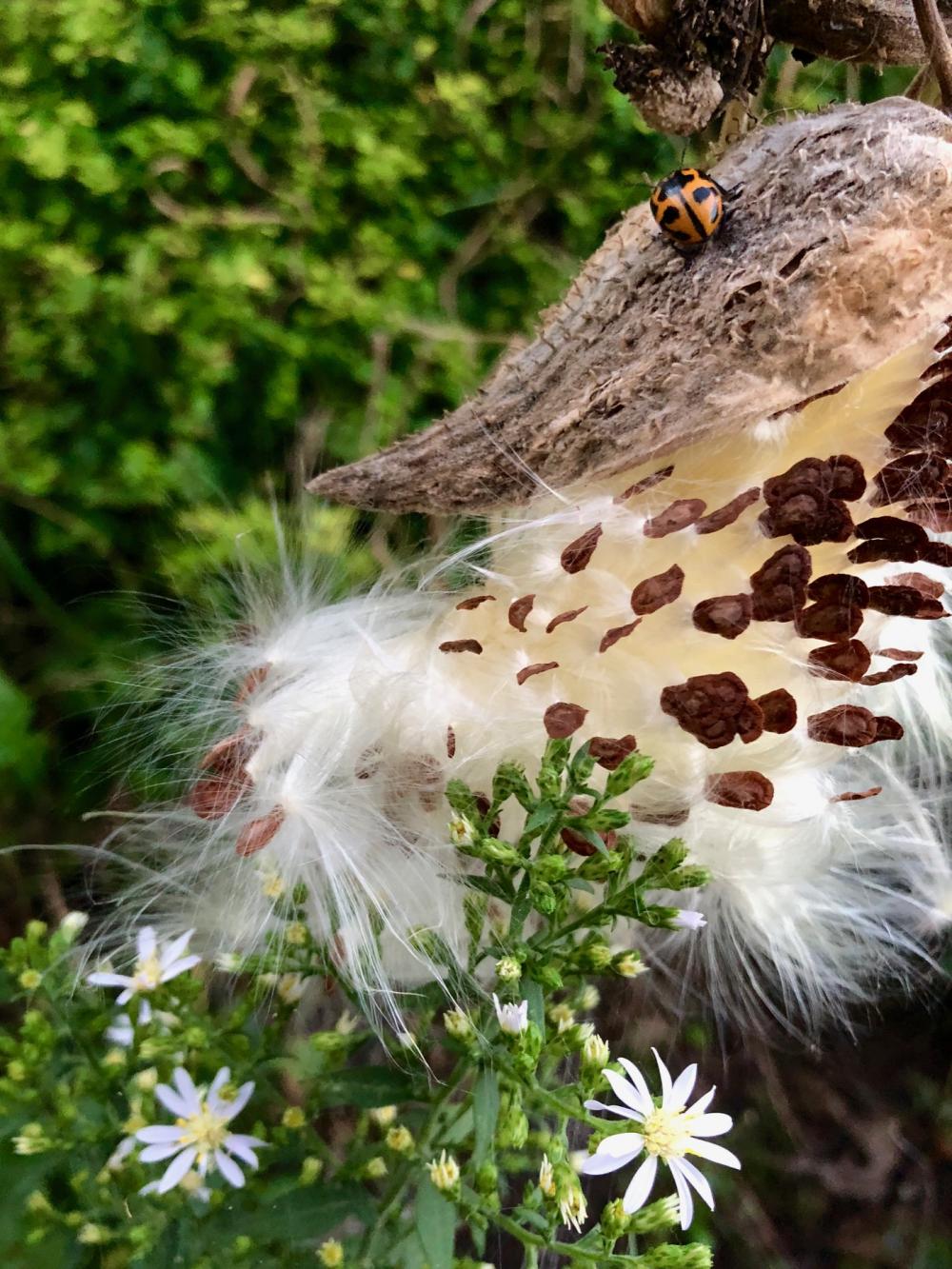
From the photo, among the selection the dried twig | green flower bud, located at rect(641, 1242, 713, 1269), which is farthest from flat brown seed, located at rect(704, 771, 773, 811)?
the dried twig

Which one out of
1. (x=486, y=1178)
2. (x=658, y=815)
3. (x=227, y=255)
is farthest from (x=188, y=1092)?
(x=227, y=255)

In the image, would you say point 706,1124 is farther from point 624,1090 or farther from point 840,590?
point 840,590

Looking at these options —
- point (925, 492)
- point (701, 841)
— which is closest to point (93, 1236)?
point (701, 841)

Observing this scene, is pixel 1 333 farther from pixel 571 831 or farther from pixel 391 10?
pixel 571 831

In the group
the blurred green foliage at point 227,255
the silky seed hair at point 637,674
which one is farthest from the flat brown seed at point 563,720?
the blurred green foliage at point 227,255

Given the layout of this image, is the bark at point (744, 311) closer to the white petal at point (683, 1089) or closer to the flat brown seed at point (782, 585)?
the flat brown seed at point (782, 585)

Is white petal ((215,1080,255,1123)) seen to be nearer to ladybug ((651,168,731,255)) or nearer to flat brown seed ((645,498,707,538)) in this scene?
flat brown seed ((645,498,707,538))
